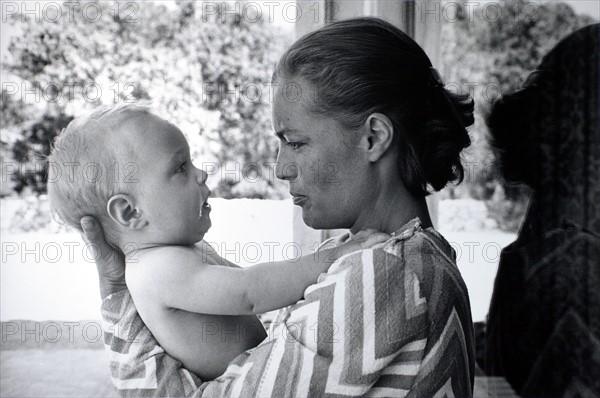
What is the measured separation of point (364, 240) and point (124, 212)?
1.02 feet

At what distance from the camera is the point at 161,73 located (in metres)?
1.07

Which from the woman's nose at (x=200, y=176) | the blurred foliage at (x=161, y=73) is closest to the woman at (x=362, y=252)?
the woman's nose at (x=200, y=176)

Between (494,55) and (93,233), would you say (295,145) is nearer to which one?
(93,233)

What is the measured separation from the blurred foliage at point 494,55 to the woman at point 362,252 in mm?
386

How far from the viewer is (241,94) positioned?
1095mm

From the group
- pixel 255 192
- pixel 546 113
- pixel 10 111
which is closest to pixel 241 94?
pixel 255 192

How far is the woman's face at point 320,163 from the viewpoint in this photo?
2.28ft

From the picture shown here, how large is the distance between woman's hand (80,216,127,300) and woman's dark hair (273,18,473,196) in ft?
1.01

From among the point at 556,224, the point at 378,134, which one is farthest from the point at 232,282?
the point at 556,224

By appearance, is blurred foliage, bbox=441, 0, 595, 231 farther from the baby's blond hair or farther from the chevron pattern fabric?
the baby's blond hair

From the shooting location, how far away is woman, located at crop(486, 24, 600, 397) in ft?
3.66

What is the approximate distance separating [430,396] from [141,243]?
0.41m

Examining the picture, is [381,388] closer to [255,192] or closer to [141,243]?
[141,243]

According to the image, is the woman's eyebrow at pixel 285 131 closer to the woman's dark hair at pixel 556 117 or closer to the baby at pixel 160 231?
the baby at pixel 160 231
